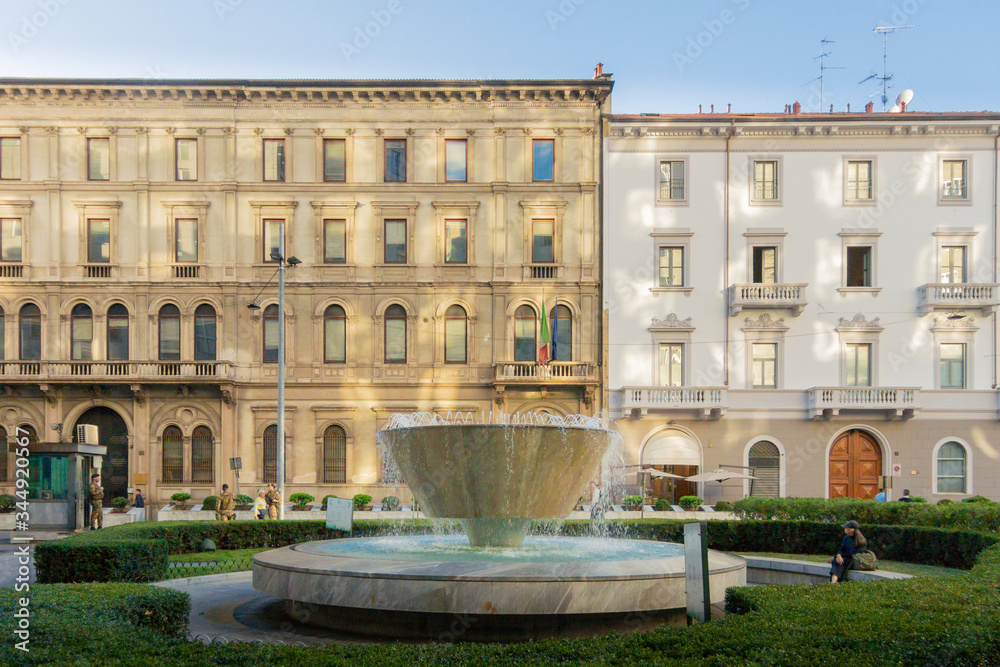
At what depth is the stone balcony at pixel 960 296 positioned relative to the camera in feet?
112

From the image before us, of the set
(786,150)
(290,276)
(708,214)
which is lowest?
(290,276)

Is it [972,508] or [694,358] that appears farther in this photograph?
[694,358]

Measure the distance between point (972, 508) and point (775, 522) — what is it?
14.1ft

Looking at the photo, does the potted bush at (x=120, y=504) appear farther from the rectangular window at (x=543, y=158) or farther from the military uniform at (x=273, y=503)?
the rectangular window at (x=543, y=158)

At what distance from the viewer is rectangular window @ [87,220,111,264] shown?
35.7 meters

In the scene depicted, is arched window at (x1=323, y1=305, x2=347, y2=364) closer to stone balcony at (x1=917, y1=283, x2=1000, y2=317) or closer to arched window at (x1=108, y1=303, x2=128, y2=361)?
arched window at (x1=108, y1=303, x2=128, y2=361)

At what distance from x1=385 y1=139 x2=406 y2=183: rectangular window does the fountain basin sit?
27136 millimetres

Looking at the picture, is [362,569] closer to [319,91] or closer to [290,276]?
[290,276]

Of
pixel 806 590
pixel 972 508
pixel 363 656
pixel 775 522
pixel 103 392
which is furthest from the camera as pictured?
pixel 103 392

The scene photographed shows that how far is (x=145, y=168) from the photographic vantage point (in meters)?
35.7

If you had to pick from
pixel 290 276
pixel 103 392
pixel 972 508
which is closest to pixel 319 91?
pixel 290 276

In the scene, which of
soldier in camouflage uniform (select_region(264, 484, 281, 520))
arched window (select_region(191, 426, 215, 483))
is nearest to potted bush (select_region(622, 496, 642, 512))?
soldier in camouflage uniform (select_region(264, 484, 281, 520))

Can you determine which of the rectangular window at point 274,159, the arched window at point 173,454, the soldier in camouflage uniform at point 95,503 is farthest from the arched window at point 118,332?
the soldier in camouflage uniform at point 95,503

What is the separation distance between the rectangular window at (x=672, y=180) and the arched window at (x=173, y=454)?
2287cm
